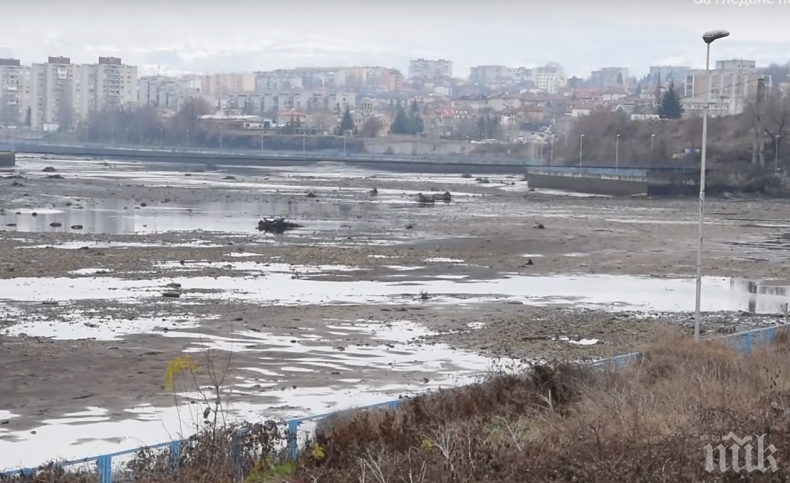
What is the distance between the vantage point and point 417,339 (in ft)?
61.1

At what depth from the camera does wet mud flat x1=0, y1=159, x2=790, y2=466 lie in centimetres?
1534

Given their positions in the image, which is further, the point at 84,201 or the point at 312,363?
the point at 84,201

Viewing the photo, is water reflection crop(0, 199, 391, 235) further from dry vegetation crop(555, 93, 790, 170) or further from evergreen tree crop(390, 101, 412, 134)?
evergreen tree crop(390, 101, 412, 134)

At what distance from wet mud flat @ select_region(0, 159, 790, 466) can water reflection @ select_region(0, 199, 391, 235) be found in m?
0.15

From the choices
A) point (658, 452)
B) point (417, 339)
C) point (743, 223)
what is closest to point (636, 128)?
point (743, 223)

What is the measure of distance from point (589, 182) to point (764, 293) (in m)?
57.5

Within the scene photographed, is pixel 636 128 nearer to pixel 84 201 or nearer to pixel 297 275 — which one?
pixel 84 201

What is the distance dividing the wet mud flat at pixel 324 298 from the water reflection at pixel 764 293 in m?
0.08

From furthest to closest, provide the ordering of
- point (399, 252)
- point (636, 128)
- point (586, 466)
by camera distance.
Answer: point (636, 128) < point (399, 252) < point (586, 466)

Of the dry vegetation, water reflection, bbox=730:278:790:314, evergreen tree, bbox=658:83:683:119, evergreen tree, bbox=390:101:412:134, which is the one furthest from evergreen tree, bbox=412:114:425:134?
water reflection, bbox=730:278:790:314

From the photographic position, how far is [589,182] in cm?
8262

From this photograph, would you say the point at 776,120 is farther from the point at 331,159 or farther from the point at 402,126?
the point at 402,126

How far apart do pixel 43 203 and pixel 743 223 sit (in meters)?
28.8

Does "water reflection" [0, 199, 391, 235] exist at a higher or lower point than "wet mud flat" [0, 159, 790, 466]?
higher
